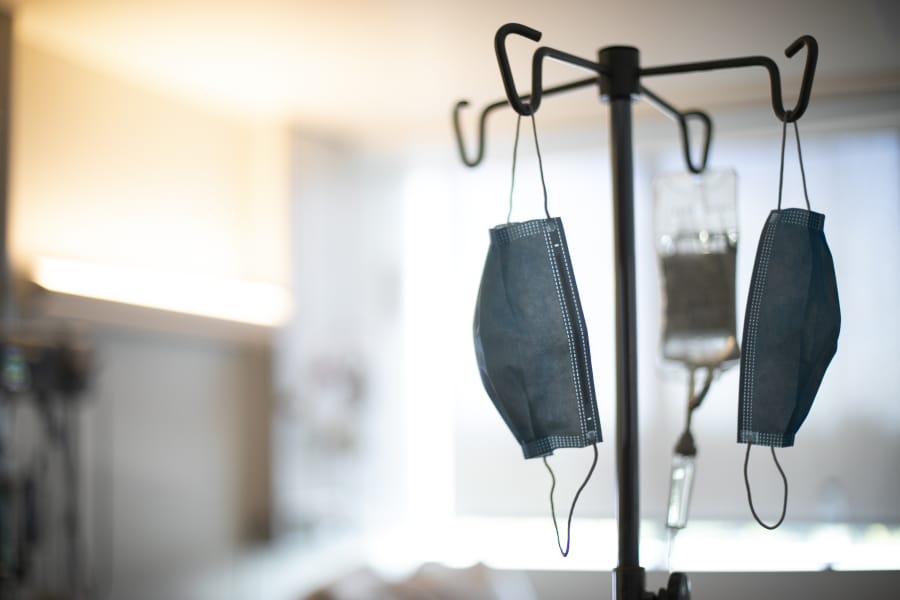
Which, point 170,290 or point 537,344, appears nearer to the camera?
point 537,344

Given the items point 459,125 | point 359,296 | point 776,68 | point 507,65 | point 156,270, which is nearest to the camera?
point 507,65

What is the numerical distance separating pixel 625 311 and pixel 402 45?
55.6 inches

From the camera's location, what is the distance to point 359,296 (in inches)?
147

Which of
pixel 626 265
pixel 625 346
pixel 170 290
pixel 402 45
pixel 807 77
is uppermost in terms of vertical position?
pixel 402 45

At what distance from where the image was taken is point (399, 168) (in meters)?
3.65

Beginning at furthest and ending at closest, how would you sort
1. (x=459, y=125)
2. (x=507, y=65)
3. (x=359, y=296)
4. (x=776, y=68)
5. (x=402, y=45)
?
(x=359, y=296)
(x=402, y=45)
(x=459, y=125)
(x=776, y=68)
(x=507, y=65)

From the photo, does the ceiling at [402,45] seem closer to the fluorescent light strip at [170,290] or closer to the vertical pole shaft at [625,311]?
the vertical pole shaft at [625,311]

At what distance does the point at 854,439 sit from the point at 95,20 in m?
2.07

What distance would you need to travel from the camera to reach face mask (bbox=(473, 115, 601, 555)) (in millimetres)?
1095

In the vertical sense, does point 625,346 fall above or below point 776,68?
below

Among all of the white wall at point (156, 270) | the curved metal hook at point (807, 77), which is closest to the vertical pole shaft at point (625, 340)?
the curved metal hook at point (807, 77)

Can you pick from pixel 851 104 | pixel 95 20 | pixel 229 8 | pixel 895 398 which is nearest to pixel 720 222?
pixel 851 104

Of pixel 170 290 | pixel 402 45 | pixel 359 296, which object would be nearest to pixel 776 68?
pixel 402 45

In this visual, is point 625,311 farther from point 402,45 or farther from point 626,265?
point 402,45
